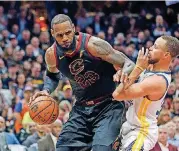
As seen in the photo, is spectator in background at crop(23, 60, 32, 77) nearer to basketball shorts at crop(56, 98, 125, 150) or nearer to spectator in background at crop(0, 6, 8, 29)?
spectator in background at crop(0, 6, 8, 29)

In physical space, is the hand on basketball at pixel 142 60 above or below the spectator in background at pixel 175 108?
above

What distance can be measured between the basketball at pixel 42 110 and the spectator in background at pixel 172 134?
3.08m

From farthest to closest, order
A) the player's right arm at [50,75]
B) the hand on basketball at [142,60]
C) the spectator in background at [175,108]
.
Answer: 1. the spectator in background at [175,108]
2. the player's right arm at [50,75]
3. the hand on basketball at [142,60]

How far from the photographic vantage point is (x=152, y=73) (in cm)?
595

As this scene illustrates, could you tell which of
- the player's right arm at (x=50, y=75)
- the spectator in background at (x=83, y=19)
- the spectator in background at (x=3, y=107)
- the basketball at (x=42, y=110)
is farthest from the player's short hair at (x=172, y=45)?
the spectator in background at (x=83, y=19)

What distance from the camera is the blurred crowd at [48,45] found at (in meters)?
9.30

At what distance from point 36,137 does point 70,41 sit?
11.3 ft

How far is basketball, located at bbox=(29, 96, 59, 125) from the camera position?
6.34 metres

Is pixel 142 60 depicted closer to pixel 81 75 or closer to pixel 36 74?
pixel 81 75

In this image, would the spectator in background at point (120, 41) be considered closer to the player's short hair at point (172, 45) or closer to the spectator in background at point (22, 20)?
the spectator in background at point (22, 20)

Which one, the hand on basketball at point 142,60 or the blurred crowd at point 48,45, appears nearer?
the hand on basketball at point 142,60

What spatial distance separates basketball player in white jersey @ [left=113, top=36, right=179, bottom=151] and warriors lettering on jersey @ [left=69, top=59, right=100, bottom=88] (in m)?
Result: 0.47

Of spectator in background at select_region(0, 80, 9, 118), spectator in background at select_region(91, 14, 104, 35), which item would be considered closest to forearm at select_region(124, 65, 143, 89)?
spectator in background at select_region(0, 80, 9, 118)

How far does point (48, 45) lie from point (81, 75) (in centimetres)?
810
